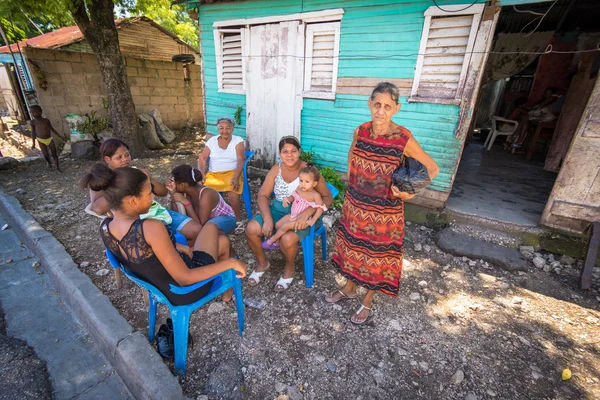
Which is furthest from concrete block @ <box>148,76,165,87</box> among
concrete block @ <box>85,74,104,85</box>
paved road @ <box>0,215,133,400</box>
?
paved road @ <box>0,215,133,400</box>

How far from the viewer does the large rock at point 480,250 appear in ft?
10.4

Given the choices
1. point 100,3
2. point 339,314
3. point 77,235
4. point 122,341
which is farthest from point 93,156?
point 339,314

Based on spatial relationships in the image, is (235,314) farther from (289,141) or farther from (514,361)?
(514,361)

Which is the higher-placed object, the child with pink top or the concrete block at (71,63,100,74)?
the concrete block at (71,63,100,74)

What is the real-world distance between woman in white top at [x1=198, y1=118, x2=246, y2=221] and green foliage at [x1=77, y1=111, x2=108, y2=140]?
5.68m

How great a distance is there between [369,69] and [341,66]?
46 centimetres

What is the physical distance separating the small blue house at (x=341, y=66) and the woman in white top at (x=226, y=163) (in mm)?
1637

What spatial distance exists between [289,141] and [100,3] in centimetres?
636

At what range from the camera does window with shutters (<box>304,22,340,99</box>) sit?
173 inches

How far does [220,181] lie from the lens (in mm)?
3775

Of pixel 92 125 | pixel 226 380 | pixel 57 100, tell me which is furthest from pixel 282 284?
pixel 57 100

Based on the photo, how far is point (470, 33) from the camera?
333 centimetres

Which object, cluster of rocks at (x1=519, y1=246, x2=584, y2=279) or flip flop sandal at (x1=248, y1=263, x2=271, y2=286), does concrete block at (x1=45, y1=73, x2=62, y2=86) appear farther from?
cluster of rocks at (x1=519, y1=246, x2=584, y2=279)

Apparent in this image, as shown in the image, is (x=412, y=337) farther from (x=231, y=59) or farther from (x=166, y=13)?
(x=166, y=13)
